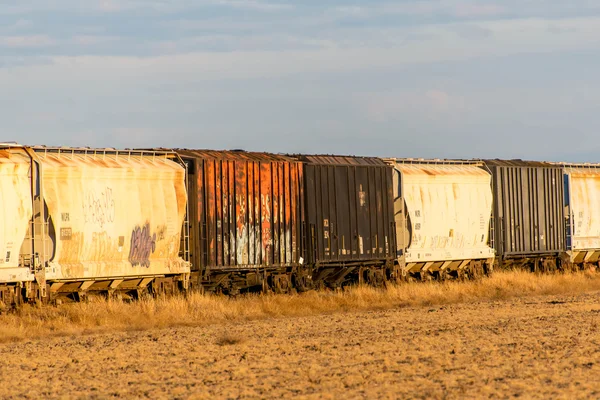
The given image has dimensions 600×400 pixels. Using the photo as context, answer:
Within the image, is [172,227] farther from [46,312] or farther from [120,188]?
[46,312]

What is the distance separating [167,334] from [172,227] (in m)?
4.85

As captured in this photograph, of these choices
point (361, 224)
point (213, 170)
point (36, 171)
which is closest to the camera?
point (36, 171)

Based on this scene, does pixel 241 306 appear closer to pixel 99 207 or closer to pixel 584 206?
pixel 99 207

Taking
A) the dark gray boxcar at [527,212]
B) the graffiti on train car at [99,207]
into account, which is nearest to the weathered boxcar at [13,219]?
the graffiti on train car at [99,207]

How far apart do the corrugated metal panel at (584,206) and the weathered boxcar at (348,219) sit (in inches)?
366

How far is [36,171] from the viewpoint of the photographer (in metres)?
21.0

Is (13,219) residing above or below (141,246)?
above

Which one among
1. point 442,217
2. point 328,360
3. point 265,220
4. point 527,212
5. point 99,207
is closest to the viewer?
point 328,360

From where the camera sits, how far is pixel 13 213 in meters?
20.4

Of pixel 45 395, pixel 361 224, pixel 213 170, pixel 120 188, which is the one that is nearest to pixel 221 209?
pixel 213 170

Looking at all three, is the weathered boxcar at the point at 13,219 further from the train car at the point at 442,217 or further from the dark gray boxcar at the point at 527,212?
the dark gray boxcar at the point at 527,212

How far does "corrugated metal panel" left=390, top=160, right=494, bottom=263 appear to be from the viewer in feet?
97.6

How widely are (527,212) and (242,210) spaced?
40.1 feet

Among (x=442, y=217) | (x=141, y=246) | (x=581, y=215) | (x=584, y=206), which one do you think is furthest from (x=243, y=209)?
(x=584, y=206)
